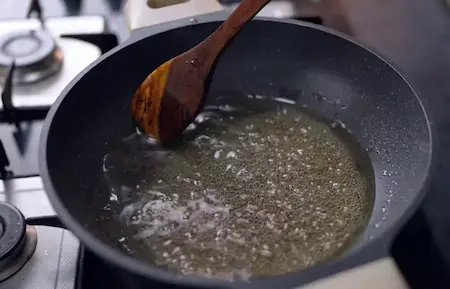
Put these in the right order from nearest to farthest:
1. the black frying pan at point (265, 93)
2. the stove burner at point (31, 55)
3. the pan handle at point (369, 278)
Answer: the pan handle at point (369, 278)
the black frying pan at point (265, 93)
the stove burner at point (31, 55)

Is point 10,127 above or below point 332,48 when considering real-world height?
below

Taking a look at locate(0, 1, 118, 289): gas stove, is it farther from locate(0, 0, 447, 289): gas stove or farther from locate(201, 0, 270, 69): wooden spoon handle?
locate(201, 0, 270, 69): wooden spoon handle

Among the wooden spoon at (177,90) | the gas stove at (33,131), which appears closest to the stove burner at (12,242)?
the gas stove at (33,131)

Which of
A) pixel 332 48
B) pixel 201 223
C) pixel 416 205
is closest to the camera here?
pixel 416 205

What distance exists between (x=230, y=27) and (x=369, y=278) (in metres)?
0.30

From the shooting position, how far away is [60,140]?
0.66m

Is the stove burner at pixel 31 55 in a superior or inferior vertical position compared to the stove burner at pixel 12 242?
superior

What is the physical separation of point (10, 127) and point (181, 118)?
20cm

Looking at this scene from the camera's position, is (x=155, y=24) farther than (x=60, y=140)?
Yes

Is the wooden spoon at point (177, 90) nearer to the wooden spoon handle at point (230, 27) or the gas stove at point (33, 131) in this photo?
the wooden spoon handle at point (230, 27)

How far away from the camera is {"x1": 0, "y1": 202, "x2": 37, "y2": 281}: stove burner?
A: 0.55 meters

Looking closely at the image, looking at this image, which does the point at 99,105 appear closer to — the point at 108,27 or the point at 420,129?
the point at 108,27

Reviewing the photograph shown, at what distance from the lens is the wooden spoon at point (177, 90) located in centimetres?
69

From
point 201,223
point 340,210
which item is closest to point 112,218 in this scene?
point 201,223
